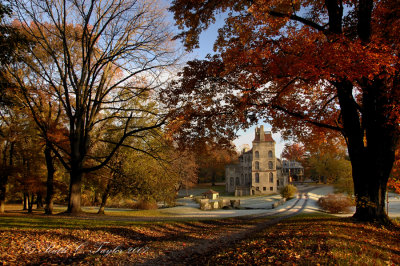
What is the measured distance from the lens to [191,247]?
7555mm

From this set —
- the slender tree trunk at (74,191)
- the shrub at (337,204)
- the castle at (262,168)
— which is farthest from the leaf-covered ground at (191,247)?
the castle at (262,168)

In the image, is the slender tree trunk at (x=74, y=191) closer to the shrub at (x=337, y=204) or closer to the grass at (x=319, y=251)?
the grass at (x=319, y=251)

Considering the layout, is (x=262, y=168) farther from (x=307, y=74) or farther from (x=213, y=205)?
(x=307, y=74)

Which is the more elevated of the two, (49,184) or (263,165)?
(263,165)

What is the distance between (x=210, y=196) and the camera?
38.1 meters

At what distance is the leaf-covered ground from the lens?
5.11 metres

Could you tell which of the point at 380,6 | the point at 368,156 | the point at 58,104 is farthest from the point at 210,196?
the point at 380,6

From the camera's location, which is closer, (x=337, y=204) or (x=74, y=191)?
(x=74, y=191)

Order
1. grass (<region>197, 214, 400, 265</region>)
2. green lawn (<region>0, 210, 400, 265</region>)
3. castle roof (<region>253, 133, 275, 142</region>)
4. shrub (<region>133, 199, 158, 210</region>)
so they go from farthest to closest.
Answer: castle roof (<region>253, 133, 275, 142</region>)
shrub (<region>133, 199, 158, 210</region>)
green lawn (<region>0, 210, 400, 265</region>)
grass (<region>197, 214, 400, 265</region>)

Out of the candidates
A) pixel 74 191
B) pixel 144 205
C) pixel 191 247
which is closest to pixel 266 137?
pixel 144 205

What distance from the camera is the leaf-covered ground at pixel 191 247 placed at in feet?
16.8

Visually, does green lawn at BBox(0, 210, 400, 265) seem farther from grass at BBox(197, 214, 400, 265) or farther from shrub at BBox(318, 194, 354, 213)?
shrub at BBox(318, 194, 354, 213)

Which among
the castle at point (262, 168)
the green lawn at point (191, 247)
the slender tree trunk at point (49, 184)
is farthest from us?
the castle at point (262, 168)

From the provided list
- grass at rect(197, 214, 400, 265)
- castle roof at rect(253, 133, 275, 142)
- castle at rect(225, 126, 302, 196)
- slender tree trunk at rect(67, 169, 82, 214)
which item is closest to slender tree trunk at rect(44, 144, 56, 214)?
slender tree trunk at rect(67, 169, 82, 214)
